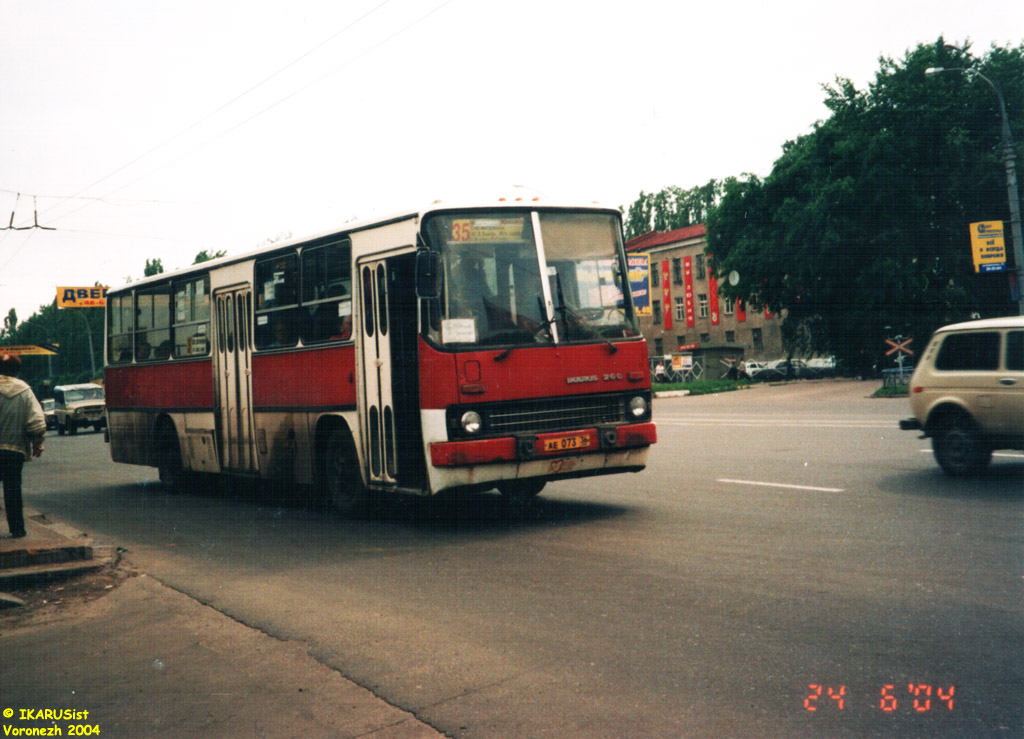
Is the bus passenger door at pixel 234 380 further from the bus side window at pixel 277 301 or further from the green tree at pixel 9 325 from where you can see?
the green tree at pixel 9 325

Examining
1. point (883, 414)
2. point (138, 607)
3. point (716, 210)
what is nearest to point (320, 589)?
point (138, 607)

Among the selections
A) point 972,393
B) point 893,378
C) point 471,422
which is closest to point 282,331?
point 471,422

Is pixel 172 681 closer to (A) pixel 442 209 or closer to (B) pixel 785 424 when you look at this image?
(A) pixel 442 209

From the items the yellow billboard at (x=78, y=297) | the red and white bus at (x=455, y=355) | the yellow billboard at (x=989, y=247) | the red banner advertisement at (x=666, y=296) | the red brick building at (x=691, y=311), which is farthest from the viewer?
the red banner advertisement at (x=666, y=296)

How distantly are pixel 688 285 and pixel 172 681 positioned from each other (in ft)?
277

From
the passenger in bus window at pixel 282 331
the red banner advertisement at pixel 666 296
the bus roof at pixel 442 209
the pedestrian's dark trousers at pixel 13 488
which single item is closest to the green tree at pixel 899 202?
the bus roof at pixel 442 209

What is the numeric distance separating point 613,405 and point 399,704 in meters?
5.50

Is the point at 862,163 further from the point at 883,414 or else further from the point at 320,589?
the point at 320,589

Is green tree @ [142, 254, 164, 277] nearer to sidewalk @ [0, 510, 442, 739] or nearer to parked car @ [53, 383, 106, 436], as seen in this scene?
parked car @ [53, 383, 106, 436]

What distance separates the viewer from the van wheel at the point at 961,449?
37.1 ft

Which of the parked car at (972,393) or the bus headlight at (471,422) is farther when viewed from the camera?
the parked car at (972,393)

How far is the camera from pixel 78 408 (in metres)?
41.9

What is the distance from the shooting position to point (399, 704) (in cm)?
466

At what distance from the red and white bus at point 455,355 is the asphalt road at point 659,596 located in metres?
0.67
